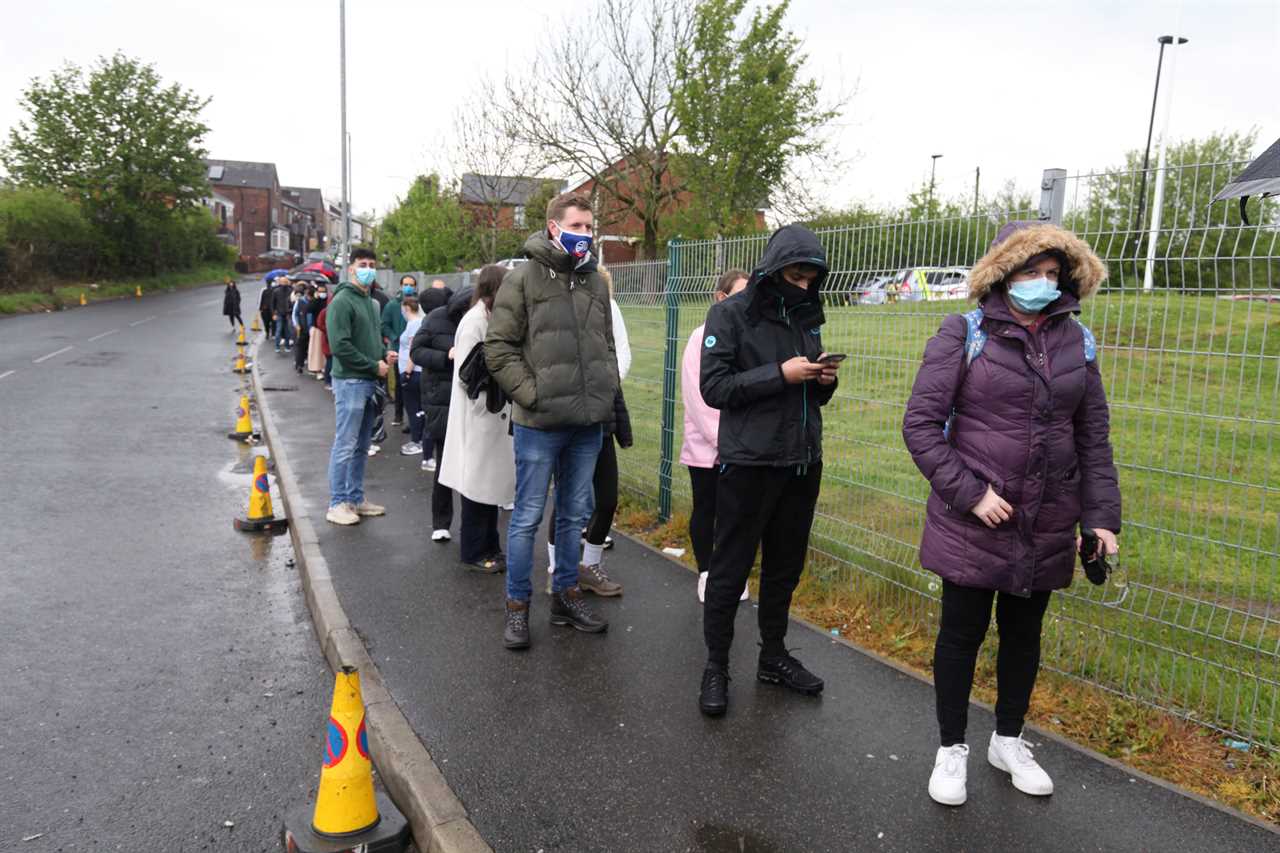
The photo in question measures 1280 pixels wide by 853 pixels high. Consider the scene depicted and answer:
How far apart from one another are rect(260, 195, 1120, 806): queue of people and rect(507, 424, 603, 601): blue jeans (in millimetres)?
10

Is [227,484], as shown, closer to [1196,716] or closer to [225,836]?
[225,836]

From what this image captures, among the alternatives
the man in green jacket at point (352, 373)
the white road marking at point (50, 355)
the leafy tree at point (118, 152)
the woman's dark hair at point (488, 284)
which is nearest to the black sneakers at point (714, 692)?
the woman's dark hair at point (488, 284)

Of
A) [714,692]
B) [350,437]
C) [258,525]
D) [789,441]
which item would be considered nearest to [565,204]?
[789,441]

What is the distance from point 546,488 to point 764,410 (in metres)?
1.41

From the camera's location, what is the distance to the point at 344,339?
6699 mm

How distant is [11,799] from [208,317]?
34.3m

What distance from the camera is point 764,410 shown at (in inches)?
144

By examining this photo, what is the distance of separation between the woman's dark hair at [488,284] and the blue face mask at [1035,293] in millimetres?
3182

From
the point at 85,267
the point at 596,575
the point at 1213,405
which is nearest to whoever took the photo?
the point at 1213,405

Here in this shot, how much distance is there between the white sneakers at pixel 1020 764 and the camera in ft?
10.7

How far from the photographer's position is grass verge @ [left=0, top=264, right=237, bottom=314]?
104 ft

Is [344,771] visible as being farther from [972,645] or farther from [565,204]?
[565,204]

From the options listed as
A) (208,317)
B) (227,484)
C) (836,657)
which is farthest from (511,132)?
(836,657)

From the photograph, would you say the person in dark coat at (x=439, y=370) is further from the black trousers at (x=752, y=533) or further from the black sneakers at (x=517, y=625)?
the black trousers at (x=752, y=533)
